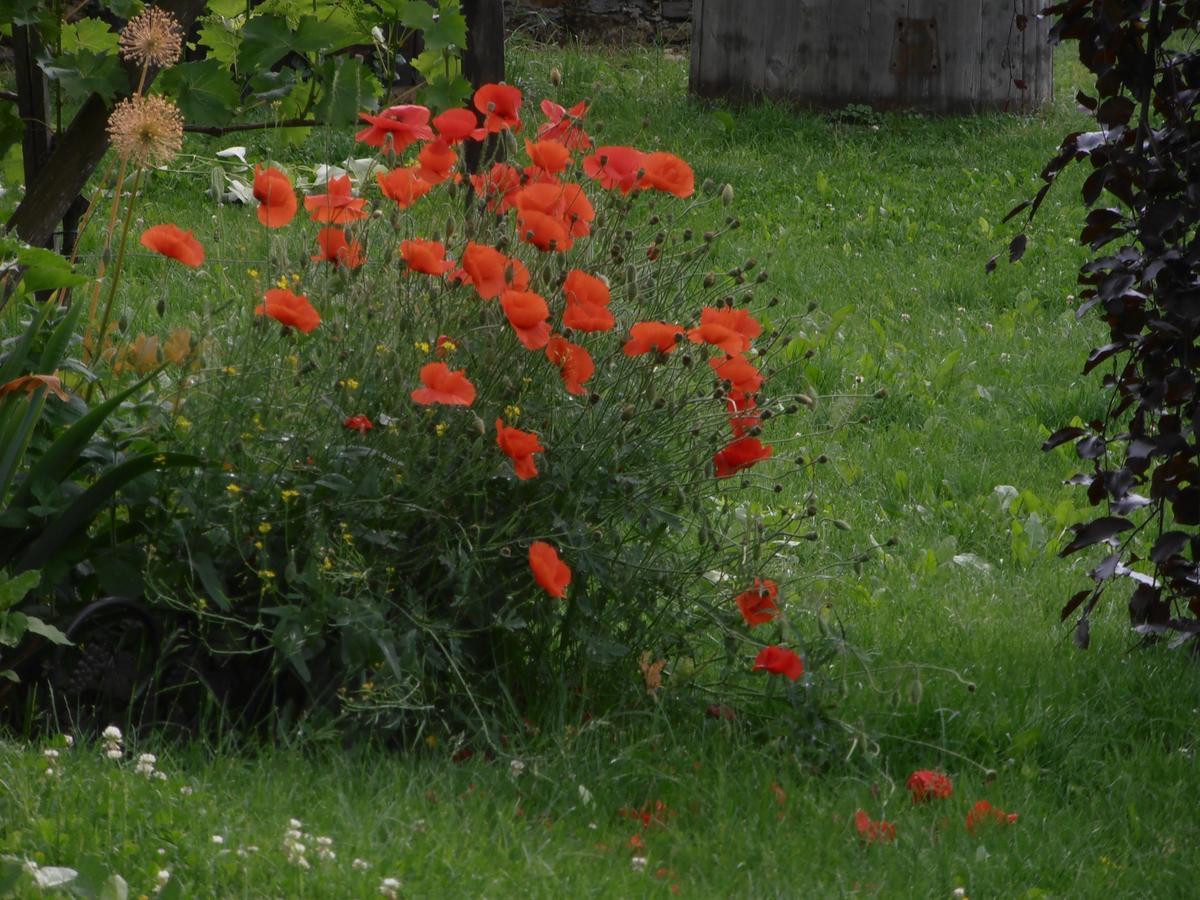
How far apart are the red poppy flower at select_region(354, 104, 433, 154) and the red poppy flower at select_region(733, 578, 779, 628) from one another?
110 centimetres

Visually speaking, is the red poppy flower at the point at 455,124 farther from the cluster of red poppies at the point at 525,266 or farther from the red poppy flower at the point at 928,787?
the red poppy flower at the point at 928,787

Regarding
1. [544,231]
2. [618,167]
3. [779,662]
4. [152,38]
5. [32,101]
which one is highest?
[152,38]

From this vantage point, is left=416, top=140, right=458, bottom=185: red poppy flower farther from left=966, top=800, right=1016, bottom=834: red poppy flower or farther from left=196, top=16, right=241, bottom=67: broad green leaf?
left=966, top=800, right=1016, bottom=834: red poppy flower

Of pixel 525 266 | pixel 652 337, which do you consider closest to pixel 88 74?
pixel 525 266

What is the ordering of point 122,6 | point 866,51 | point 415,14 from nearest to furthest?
point 122,6 → point 415,14 → point 866,51

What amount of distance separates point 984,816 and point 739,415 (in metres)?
0.86

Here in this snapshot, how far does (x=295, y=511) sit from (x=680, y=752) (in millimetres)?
845

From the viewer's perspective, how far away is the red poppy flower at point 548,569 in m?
2.57

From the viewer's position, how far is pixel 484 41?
18.3ft

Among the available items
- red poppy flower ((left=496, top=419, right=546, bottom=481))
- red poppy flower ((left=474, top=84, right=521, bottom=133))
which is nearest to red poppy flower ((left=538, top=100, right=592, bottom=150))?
red poppy flower ((left=474, top=84, right=521, bottom=133))

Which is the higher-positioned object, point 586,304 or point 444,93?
point 444,93

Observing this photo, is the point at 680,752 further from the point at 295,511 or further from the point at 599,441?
the point at 295,511

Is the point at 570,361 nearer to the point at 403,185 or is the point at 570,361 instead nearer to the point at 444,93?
the point at 403,185

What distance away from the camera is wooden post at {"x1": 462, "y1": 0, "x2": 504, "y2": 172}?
18.3 feet
